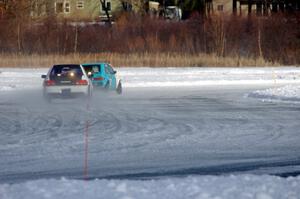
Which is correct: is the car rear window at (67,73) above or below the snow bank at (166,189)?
below

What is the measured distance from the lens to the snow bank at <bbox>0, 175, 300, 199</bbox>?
896 centimetres

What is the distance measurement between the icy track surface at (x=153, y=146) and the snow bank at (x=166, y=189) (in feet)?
0.04

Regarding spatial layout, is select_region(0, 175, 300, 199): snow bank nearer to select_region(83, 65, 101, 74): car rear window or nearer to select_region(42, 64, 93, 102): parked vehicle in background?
select_region(42, 64, 93, 102): parked vehicle in background

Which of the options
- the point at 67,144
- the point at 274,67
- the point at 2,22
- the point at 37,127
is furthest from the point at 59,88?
the point at 2,22

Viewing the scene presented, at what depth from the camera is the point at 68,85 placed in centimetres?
2527

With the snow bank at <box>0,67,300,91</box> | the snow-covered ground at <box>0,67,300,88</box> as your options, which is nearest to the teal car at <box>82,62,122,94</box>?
the snow bank at <box>0,67,300,91</box>

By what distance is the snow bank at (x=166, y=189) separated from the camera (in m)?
8.96

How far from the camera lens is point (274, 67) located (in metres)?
48.5

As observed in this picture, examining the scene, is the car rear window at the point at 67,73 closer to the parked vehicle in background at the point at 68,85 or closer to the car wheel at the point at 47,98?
the parked vehicle in background at the point at 68,85

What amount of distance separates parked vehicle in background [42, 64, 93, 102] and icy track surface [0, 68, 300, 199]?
444 mm

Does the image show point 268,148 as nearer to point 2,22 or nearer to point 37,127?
point 37,127

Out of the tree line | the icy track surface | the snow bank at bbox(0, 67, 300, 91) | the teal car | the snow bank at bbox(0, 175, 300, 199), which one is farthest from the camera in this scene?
the tree line

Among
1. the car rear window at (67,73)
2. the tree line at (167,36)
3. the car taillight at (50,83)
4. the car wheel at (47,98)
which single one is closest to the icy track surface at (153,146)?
the car wheel at (47,98)

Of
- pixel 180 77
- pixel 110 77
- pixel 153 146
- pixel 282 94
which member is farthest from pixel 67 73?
pixel 180 77
